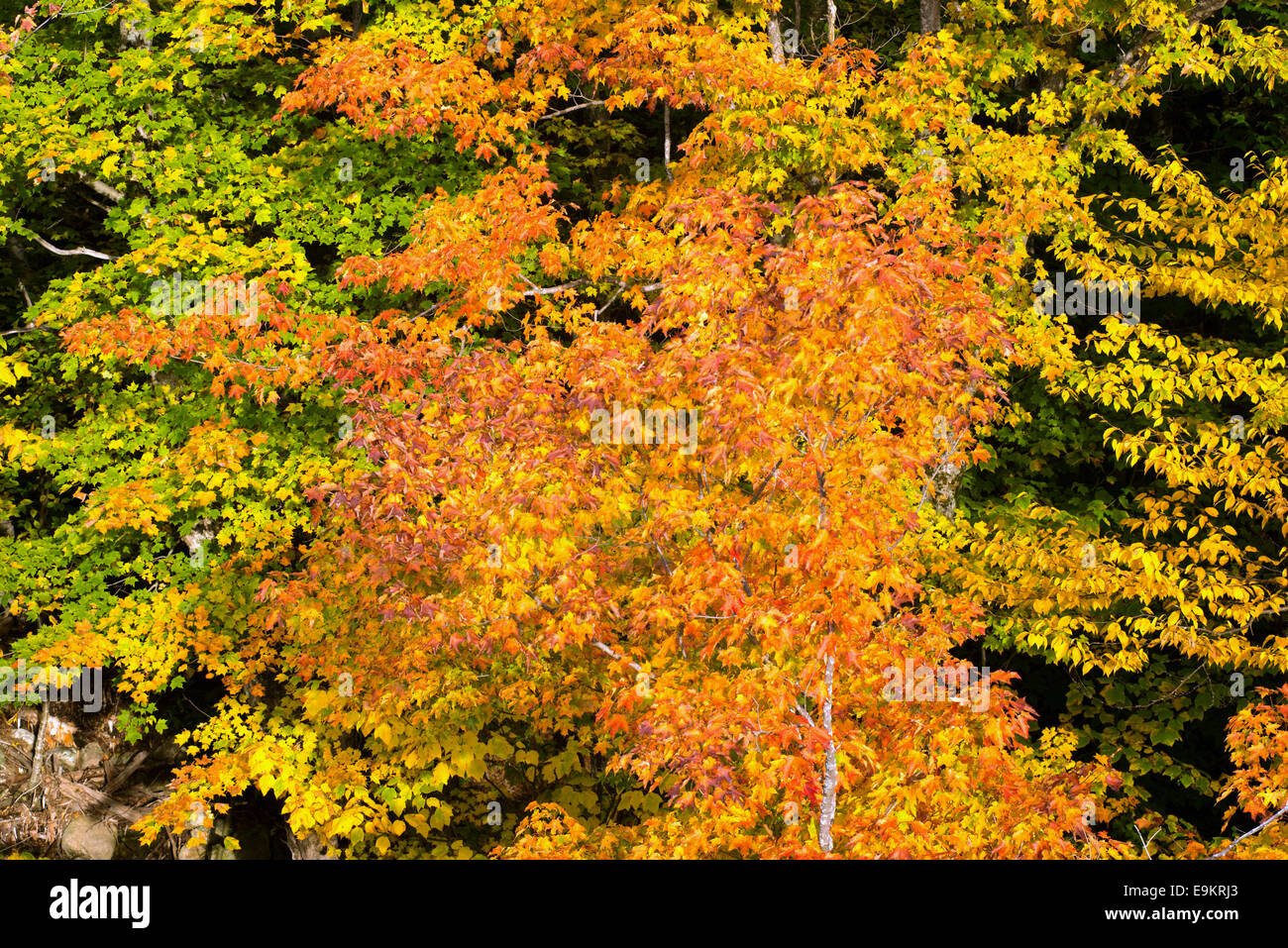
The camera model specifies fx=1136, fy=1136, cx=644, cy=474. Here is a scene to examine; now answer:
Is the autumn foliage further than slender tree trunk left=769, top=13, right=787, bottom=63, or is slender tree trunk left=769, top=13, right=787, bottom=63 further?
slender tree trunk left=769, top=13, right=787, bottom=63

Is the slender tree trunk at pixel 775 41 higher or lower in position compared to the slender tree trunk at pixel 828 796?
higher

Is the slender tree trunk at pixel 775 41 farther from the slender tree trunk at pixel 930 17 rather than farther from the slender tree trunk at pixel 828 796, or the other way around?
the slender tree trunk at pixel 828 796

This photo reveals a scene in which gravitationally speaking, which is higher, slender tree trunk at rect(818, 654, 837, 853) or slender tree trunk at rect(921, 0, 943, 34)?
slender tree trunk at rect(921, 0, 943, 34)

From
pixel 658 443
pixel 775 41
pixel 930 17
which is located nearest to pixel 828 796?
pixel 658 443

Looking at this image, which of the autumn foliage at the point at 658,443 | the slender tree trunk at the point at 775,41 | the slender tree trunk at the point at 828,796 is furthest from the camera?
the slender tree trunk at the point at 775,41

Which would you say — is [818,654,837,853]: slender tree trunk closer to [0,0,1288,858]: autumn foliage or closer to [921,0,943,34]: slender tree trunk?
[0,0,1288,858]: autumn foliage

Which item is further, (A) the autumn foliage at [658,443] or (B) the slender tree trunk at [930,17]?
(B) the slender tree trunk at [930,17]

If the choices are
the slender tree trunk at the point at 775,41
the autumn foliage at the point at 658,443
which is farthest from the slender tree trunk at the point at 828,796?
the slender tree trunk at the point at 775,41

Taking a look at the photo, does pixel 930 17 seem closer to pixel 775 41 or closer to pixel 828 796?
pixel 775 41

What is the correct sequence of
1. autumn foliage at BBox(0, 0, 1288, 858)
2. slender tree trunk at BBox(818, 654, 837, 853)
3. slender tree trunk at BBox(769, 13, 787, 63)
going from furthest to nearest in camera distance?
slender tree trunk at BBox(769, 13, 787, 63) < autumn foliage at BBox(0, 0, 1288, 858) < slender tree trunk at BBox(818, 654, 837, 853)

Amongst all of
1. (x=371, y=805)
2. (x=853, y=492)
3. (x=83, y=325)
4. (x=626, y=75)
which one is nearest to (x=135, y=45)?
(x=83, y=325)

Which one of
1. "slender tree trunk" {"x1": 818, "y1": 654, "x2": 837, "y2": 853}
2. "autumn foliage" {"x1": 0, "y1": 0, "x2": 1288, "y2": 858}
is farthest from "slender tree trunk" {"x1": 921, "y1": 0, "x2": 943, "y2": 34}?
"slender tree trunk" {"x1": 818, "y1": 654, "x2": 837, "y2": 853}

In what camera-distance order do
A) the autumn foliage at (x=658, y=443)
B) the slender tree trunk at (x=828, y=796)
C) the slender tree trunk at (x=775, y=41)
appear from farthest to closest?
the slender tree trunk at (x=775, y=41) → the autumn foliage at (x=658, y=443) → the slender tree trunk at (x=828, y=796)

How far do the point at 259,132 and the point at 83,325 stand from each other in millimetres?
3526
